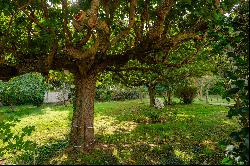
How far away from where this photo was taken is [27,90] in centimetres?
3259

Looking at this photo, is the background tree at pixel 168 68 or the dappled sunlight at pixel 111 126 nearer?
the background tree at pixel 168 68

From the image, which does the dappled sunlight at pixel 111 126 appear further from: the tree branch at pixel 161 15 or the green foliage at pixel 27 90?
the green foliage at pixel 27 90

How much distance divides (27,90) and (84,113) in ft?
71.8

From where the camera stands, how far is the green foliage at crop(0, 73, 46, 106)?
30.7 meters

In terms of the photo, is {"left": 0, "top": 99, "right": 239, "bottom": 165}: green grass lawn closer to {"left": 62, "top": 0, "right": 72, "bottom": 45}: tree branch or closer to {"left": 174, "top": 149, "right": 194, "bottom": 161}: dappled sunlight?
{"left": 174, "top": 149, "right": 194, "bottom": 161}: dappled sunlight

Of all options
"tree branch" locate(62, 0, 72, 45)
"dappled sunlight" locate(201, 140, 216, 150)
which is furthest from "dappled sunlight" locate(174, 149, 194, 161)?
"tree branch" locate(62, 0, 72, 45)

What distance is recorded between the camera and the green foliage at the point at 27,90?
1207 inches

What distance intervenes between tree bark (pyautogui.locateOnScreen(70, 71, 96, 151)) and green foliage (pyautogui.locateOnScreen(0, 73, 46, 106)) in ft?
61.7

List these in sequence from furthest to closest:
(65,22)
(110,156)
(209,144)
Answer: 1. (209,144)
2. (110,156)
3. (65,22)

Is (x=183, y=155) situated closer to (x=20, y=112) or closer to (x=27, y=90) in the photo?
(x=20, y=112)

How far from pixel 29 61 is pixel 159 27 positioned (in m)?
4.89

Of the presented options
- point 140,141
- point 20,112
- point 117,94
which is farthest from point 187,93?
point 140,141

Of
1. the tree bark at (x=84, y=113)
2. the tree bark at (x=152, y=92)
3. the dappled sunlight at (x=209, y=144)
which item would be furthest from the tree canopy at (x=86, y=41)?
the tree bark at (x=152, y=92)

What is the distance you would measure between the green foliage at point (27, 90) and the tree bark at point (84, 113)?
18794mm
